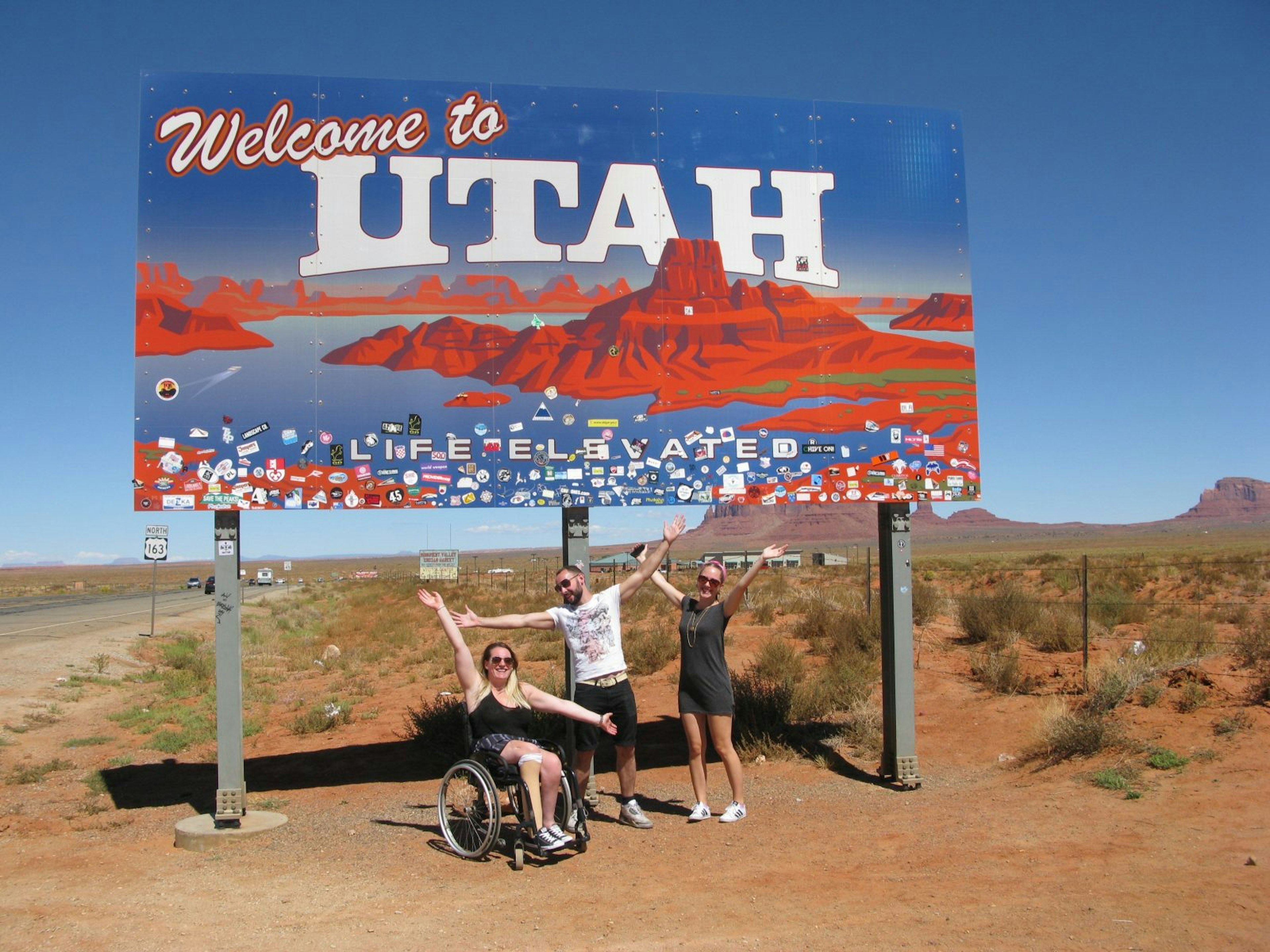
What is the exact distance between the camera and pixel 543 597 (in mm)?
34812

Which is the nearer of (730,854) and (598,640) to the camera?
(730,854)

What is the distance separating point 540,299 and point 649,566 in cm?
274

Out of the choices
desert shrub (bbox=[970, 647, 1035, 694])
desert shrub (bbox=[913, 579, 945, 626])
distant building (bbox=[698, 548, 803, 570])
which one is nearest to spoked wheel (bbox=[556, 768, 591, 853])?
desert shrub (bbox=[970, 647, 1035, 694])

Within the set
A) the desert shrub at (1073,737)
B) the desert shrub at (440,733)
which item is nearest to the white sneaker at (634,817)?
the desert shrub at (440,733)

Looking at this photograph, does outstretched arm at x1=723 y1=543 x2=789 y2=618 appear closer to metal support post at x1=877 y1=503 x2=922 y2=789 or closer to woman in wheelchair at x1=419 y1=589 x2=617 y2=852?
woman in wheelchair at x1=419 y1=589 x2=617 y2=852

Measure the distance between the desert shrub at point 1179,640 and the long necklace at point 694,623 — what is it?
21.1 feet

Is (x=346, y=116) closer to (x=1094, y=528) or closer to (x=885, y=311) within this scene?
(x=885, y=311)

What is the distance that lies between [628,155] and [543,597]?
2748 cm

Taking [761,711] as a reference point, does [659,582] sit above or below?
above

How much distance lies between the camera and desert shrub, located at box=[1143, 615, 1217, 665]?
11539mm

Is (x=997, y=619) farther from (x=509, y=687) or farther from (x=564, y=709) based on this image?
(x=509, y=687)

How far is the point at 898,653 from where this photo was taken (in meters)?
8.64

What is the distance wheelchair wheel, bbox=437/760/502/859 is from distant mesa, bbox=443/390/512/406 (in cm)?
304

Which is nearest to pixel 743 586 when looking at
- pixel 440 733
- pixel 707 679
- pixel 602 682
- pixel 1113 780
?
pixel 707 679
